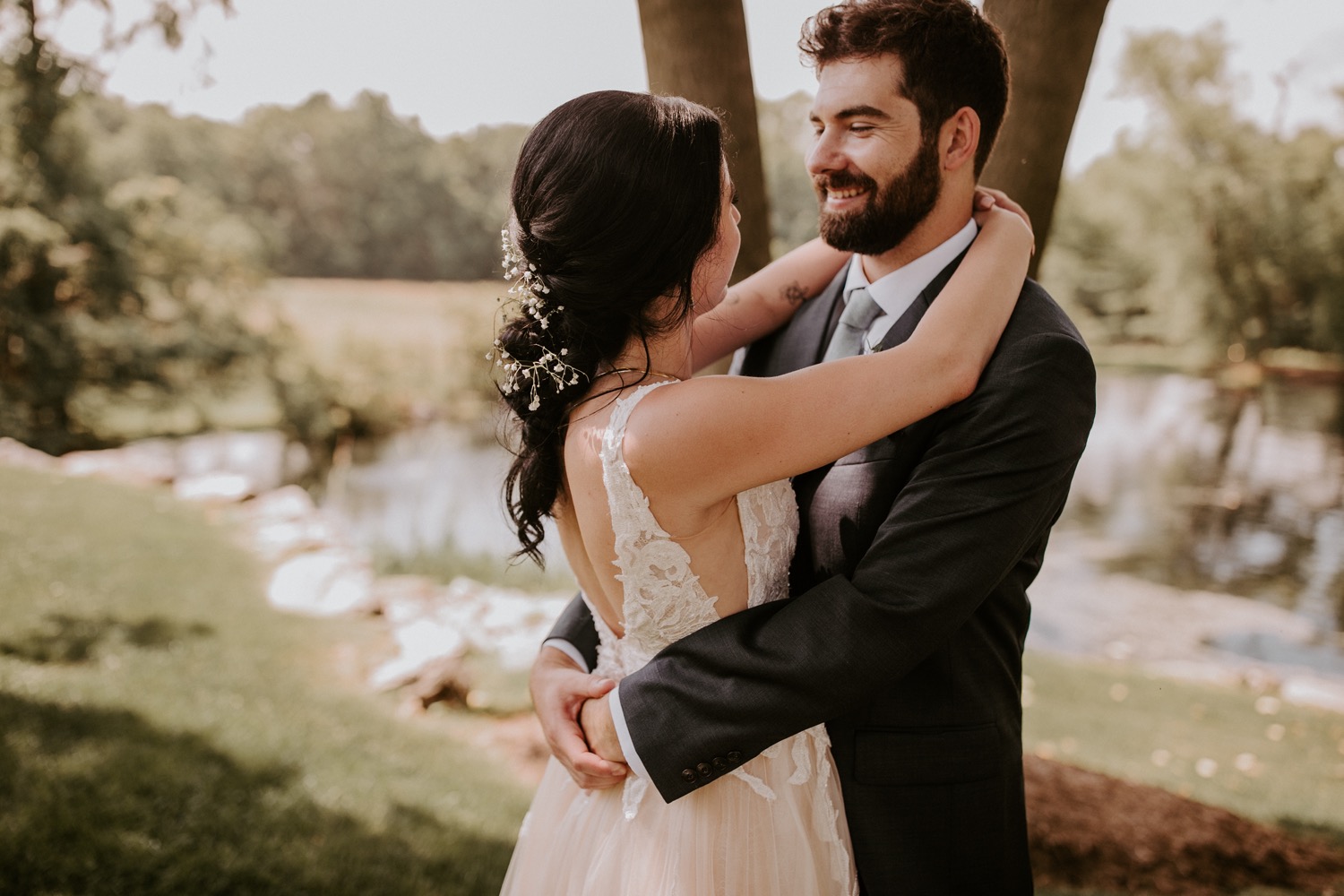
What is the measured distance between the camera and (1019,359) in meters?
1.72

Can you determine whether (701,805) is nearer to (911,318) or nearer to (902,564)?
(902,564)

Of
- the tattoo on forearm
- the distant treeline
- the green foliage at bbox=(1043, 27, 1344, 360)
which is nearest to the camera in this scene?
the tattoo on forearm

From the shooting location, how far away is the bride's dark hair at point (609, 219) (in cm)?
168

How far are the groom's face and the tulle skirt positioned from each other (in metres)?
1.10

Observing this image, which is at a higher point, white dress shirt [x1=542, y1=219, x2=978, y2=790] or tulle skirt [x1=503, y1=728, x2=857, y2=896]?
white dress shirt [x1=542, y1=219, x2=978, y2=790]

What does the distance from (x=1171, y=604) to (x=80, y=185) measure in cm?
1735

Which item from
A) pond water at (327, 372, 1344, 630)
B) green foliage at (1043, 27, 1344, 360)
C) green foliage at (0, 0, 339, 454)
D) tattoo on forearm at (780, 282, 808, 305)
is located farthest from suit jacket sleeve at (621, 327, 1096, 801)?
green foliage at (1043, 27, 1344, 360)

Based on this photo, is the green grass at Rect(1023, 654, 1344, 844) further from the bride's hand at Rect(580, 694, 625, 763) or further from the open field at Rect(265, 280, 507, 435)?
the open field at Rect(265, 280, 507, 435)

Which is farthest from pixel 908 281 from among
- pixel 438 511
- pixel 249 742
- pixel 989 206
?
pixel 438 511

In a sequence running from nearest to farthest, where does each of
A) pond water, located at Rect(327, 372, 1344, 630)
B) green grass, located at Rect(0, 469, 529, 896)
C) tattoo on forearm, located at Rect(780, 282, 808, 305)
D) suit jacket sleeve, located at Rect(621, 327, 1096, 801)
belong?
suit jacket sleeve, located at Rect(621, 327, 1096, 801) → tattoo on forearm, located at Rect(780, 282, 808, 305) → green grass, located at Rect(0, 469, 529, 896) → pond water, located at Rect(327, 372, 1344, 630)

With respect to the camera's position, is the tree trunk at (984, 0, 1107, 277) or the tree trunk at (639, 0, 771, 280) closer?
the tree trunk at (984, 0, 1107, 277)

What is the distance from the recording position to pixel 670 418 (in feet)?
5.30

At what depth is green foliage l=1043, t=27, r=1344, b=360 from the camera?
2108 cm

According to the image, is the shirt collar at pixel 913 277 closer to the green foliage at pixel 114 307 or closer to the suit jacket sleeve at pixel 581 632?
the suit jacket sleeve at pixel 581 632
